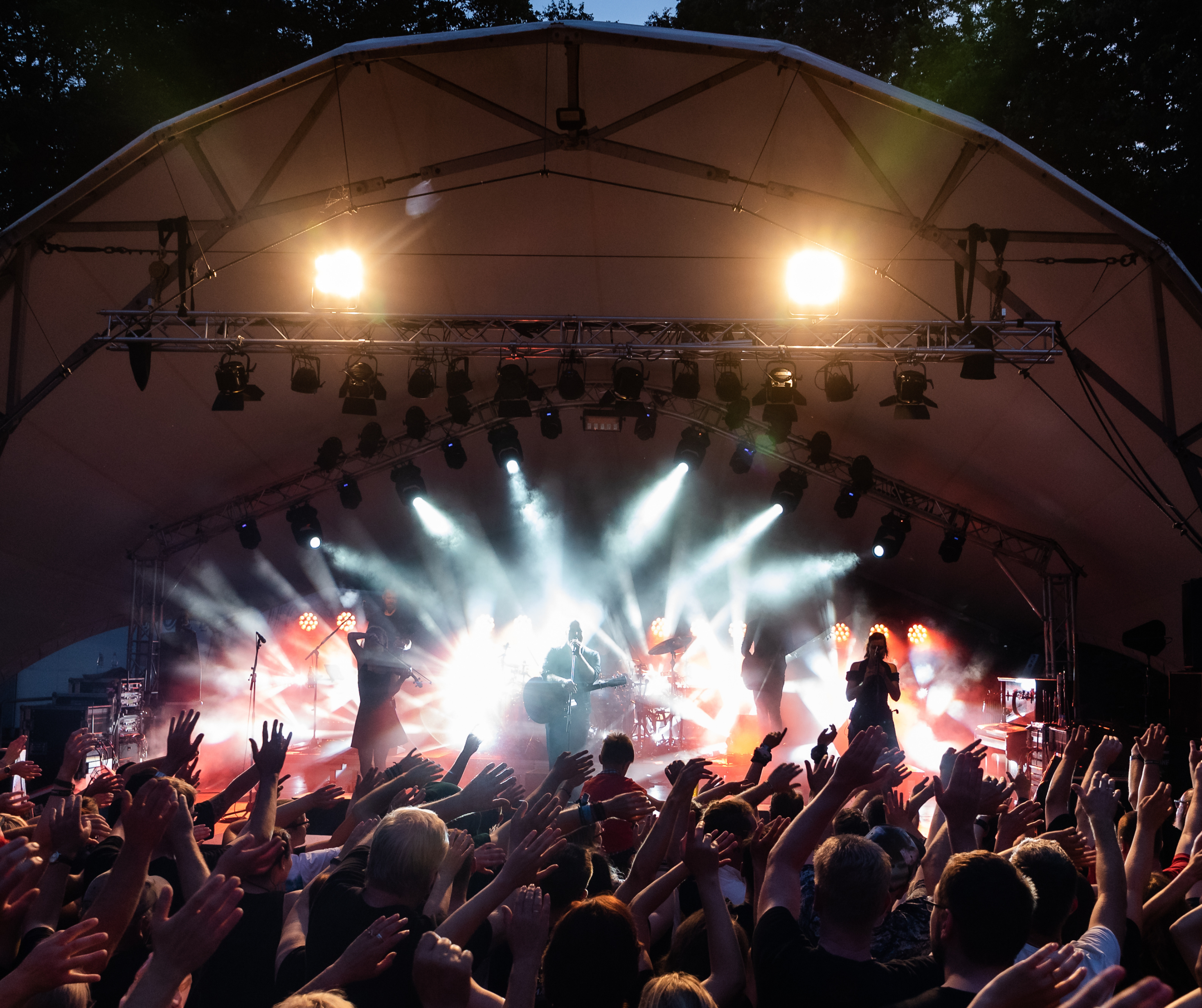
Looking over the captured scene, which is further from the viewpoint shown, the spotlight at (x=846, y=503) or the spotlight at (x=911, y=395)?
the spotlight at (x=846, y=503)

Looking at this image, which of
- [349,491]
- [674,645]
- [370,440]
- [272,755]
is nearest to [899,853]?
[272,755]

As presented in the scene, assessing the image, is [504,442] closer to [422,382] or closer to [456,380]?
[456,380]

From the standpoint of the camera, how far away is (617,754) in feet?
12.6

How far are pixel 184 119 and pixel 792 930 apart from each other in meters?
6.30

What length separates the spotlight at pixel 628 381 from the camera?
826cm

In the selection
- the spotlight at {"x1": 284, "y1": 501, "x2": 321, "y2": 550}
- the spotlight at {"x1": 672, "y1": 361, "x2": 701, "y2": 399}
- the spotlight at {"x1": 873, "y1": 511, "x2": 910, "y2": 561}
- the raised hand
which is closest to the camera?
the raised hand

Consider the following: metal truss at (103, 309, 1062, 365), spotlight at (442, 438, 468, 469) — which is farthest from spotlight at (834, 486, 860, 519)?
spotlight at (442, 438, 468, 469)

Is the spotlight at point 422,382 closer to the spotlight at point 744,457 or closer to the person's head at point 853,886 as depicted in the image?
the spotlight at point 744,457

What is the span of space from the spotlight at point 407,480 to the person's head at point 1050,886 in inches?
382

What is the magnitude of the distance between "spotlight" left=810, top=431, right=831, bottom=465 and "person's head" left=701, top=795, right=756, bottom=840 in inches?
316

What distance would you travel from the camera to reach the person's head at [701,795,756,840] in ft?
9.48

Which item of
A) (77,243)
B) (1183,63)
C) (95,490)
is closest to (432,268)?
(77,243)

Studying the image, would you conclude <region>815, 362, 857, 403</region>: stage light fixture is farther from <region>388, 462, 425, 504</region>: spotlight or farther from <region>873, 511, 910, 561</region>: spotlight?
<region>388, 462, 425, 504</region>: spotlight

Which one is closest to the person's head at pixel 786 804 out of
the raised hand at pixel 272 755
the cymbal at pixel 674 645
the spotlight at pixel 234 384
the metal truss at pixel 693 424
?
the raised hand at pixel 272 755
